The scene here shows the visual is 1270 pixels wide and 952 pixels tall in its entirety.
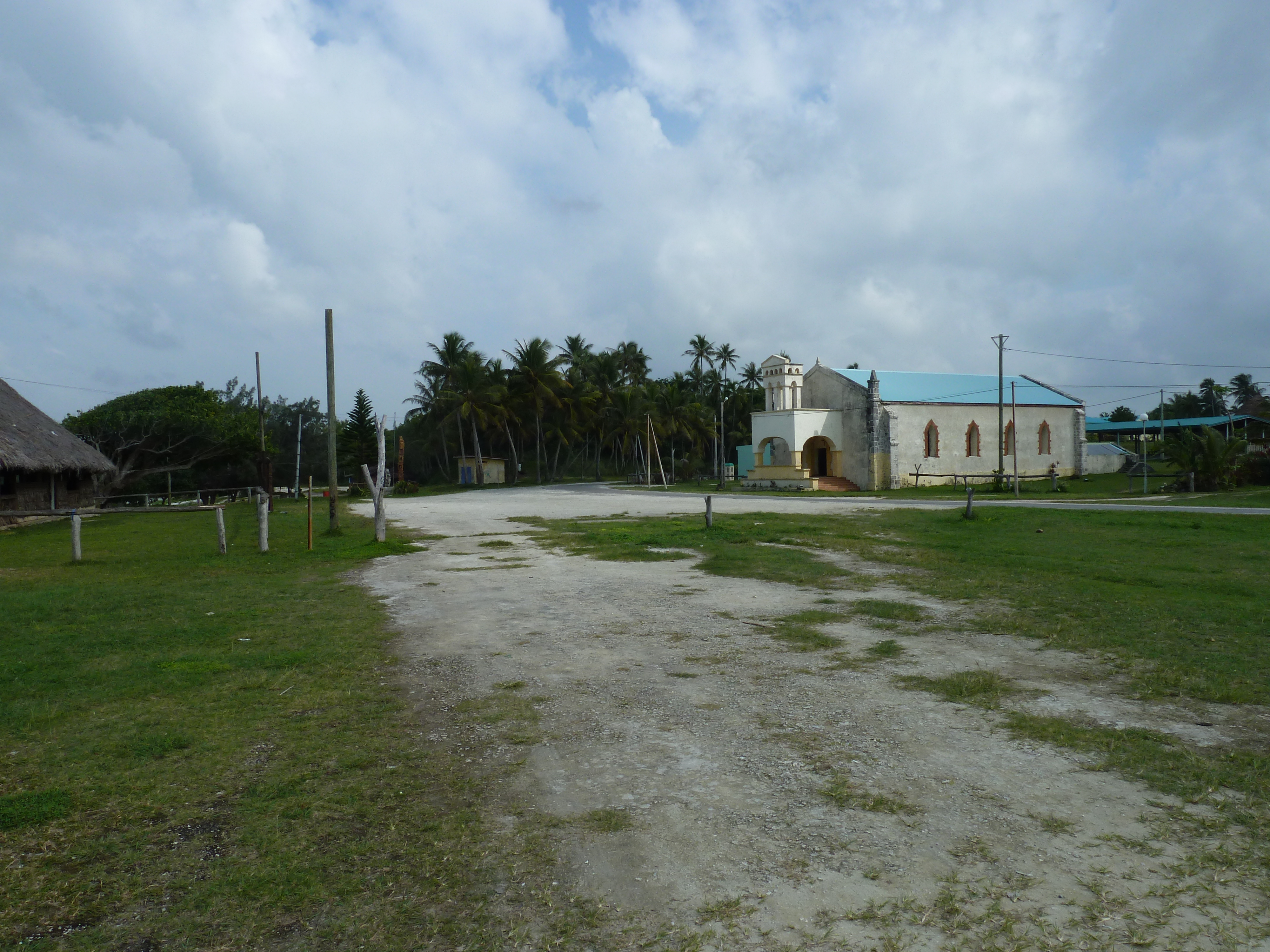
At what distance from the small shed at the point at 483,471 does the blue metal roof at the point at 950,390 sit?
26013mm

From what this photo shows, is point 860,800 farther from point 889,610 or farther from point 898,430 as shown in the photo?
point 898,430

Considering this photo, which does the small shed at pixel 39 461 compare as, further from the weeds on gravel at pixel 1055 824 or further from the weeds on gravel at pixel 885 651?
the weeds on gravel at pixel 1055 824

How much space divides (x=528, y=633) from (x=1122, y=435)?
259 ft

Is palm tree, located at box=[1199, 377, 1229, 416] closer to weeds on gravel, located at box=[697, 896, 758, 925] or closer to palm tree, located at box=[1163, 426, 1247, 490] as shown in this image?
palm tree, located at box=[1163, 426, 1247, 490]

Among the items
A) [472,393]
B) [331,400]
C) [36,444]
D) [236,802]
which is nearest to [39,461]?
[36,444]

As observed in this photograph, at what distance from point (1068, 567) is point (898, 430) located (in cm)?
3267

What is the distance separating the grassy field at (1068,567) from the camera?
21.9 ft

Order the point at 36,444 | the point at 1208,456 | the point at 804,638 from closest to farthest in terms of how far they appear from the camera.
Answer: the point at 804,638 < the point at 36,444 < the point at 1208,456

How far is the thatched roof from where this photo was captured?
2302 cm

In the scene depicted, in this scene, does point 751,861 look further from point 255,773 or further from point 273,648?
point 273,648

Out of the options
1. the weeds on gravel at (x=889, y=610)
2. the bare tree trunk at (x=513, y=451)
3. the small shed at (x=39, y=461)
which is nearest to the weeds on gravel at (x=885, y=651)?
the weeds on gravel at (x=889, y=610)

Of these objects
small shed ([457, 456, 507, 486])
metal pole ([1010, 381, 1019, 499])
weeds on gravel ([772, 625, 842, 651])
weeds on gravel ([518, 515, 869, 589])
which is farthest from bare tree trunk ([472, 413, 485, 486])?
weeds on gravel ([772, 625, 842, 651])

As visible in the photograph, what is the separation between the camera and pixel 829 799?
3896 mm

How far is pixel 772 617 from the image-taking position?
856 cm
